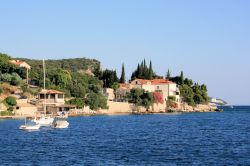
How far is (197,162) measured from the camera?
37.7 meters

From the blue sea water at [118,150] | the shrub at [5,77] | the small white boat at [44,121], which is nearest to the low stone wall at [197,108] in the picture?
the shrub at [5,77]

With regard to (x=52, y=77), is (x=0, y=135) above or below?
below

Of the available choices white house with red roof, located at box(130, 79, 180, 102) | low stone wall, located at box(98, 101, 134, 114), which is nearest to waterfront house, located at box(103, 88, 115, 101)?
low stone wall, located at box(98, 101, 134, 114)

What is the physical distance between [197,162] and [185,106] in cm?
13307

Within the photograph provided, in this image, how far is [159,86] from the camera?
527ft

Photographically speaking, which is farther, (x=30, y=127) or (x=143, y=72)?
(x=143, y=72)

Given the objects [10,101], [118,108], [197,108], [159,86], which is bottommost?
[118,108]

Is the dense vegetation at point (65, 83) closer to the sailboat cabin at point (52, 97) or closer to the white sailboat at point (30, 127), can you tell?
the sailboat cabin at point (52, 97)

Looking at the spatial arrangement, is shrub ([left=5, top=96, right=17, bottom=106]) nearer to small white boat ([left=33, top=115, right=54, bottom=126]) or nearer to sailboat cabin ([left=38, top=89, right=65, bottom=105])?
sailboat cabin ([left=38, top=89, right=65, bottom=105])

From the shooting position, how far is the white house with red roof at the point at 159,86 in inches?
6099

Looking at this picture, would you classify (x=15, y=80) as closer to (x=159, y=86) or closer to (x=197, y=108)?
(x=159, y=86)

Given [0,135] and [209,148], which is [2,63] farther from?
[209,148]

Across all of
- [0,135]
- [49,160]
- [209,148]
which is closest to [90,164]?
[49,160]

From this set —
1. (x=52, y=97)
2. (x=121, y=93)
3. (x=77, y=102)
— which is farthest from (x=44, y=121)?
(x=121, y=93)
